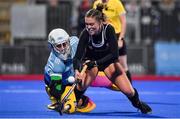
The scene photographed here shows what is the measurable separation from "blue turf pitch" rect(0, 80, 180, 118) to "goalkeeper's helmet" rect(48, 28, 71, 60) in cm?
87

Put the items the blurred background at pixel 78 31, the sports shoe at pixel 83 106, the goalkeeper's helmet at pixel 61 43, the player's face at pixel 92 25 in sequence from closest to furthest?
the player's face at pixel 92 25
the goalkeeper's helmet at pixel 61 43
the sports shoe at pixel 83 106
the blurred background at pixel 78 31

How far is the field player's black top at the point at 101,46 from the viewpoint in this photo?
9.11 m

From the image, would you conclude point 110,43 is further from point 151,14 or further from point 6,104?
point 151,14

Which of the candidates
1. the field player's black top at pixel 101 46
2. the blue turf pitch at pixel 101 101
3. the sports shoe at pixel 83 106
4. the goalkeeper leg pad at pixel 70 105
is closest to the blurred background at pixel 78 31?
the blue turf pitch at pixel 101 101

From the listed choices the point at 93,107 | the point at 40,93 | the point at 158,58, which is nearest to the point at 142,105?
the point at 93,107

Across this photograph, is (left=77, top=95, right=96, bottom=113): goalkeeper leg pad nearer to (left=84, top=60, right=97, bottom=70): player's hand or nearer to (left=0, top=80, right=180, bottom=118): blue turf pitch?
(left=0, top=80, right=180, bottom=118): blue turf pitch

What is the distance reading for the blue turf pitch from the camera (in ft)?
31.1

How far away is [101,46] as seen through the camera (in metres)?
9.22

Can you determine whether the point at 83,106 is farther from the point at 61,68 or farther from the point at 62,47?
the point at 62,47

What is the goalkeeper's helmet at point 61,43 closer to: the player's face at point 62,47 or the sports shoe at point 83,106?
the player's face at point 62,47

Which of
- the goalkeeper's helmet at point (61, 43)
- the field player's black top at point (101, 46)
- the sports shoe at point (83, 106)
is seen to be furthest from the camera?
the sports shoe at point (83, 106)

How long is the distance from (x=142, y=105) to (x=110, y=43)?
1.06 meters

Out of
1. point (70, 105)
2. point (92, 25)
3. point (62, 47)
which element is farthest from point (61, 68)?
point (92, 25)

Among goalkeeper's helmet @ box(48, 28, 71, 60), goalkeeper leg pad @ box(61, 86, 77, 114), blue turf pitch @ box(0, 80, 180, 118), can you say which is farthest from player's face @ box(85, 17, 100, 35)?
blue turf pitch @ box(0, 80, 180, 118)
